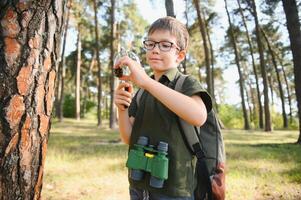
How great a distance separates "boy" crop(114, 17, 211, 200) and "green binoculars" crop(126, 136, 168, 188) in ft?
0.18

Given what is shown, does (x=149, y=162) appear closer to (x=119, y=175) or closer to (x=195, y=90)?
(x=195, y=90)

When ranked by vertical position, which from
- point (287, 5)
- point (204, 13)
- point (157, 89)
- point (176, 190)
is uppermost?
point (204, 13)

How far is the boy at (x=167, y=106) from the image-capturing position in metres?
1.88

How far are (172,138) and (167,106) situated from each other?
22 centimetres

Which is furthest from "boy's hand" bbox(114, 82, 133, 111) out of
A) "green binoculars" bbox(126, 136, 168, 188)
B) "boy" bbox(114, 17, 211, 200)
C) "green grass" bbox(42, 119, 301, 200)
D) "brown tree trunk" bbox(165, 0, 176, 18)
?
"brown tree trunk" bbox(165, 0, 176, 18)

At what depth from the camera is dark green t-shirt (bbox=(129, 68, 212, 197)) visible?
1999mm

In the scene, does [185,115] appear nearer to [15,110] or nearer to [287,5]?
[15,110]

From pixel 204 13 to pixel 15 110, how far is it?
24.9m

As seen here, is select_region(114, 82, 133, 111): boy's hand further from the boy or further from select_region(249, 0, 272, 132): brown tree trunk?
select_region(249, 0, 272, 132): brown tree trunk

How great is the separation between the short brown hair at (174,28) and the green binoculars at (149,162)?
0.62 meters

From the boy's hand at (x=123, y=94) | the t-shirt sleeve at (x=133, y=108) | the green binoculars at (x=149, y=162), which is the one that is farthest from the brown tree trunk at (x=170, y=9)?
the green binoculars at (x=149, y=162)

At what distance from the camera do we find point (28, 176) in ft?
7.02

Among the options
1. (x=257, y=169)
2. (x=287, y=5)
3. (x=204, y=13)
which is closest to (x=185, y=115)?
(x=257, y=169)

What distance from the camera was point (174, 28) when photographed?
6.96 feet
